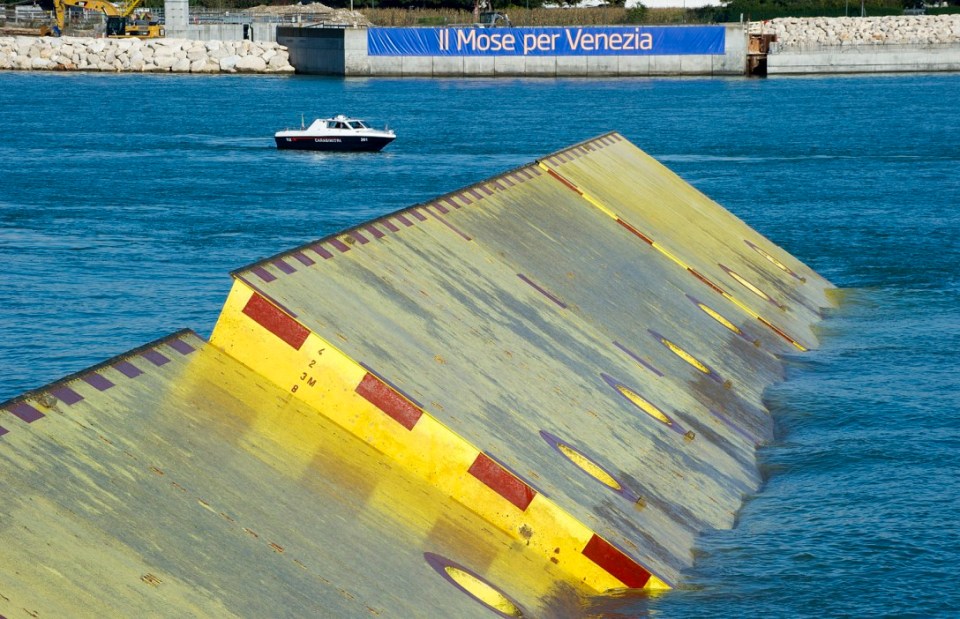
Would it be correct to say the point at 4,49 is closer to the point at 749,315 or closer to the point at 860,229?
the point at 860,229

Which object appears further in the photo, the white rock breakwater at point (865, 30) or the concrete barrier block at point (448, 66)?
the white rock breakwater at point (865, 30)

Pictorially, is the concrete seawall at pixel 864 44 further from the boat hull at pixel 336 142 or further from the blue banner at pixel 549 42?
the boat hull at pixel 336 142

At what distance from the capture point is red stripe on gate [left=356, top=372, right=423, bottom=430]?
1500 cm

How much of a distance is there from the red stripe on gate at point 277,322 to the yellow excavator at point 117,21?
11310 centimetres

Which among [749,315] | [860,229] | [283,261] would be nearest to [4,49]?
[860,229]

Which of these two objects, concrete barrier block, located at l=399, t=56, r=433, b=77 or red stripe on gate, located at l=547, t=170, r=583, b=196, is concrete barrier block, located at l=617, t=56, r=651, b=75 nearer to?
concrete barrier block, located at l=399, t=56, r=433, b=77

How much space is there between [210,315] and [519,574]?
772 inches

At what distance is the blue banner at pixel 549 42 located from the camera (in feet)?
370

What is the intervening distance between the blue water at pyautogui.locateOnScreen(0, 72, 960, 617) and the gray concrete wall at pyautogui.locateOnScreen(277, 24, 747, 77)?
3.16 m

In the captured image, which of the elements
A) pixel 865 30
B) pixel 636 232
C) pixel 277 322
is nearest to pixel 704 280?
pixel 636 232

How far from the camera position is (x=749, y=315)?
29484 millimetres

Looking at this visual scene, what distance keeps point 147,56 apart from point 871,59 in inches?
2425

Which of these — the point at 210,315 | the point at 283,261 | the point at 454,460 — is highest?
the point at 283,261

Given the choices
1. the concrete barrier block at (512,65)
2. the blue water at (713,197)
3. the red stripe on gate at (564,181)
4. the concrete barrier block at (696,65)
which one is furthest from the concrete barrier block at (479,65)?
the red stripe on gate at (564,181)
